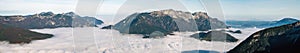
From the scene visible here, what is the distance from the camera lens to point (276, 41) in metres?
93.2

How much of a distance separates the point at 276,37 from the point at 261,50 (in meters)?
5.69

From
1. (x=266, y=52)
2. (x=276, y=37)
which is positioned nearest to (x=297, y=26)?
(x=276, y=37)

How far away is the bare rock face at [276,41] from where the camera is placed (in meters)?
84.4

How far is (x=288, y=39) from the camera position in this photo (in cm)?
8850

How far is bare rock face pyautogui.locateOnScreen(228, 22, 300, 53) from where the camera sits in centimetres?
8441

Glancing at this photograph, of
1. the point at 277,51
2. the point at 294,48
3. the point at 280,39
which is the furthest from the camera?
the point at 280,39

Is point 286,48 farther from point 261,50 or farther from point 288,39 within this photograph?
point 261,50

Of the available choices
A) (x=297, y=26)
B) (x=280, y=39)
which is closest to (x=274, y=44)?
(x=280, y=39)

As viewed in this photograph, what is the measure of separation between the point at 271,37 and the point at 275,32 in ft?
8.49

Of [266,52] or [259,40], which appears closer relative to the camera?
[266,52]

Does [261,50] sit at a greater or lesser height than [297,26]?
lesser

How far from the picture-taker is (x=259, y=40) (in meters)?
100

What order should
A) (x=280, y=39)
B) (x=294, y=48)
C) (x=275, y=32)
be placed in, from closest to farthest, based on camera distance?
(x=294, y=48) < (x=280, y=39) < (x=275, y=32)

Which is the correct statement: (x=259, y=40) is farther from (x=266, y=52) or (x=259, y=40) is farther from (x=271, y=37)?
(x=266, y=52)
